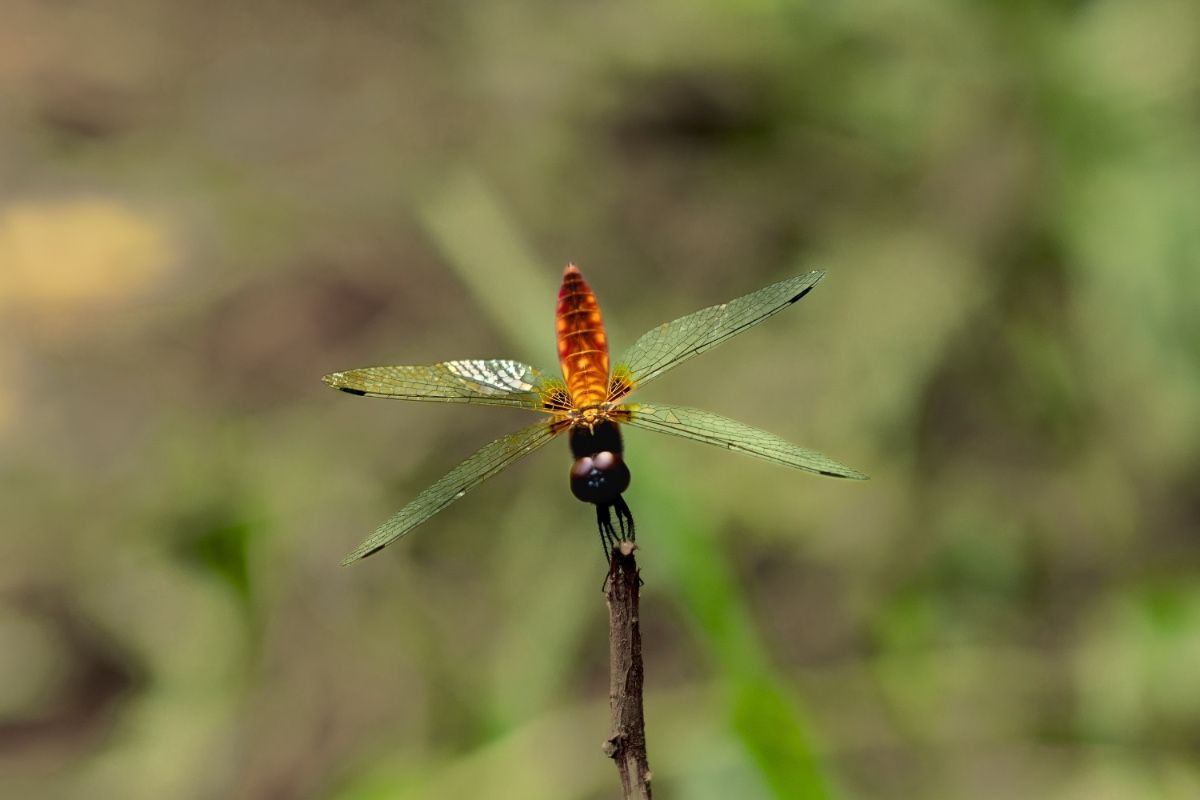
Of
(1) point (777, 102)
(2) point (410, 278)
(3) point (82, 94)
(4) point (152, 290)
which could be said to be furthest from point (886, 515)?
(3) point (82, 94)

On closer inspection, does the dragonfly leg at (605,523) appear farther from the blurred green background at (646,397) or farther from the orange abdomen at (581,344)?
the blurred green background at (646,397)

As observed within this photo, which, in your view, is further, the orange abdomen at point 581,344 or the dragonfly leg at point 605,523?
the orange abdomen at point 581,344

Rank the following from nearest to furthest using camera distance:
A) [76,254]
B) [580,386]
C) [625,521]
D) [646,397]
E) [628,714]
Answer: [628,714], [625,521], [580,386], [646,397], [76,254]

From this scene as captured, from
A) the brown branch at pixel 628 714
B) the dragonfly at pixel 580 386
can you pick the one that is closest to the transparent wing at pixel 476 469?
the dragonfly at pixel 580 386

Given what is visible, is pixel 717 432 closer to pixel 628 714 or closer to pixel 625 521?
pixel 625 521

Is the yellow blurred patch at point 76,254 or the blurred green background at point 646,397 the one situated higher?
the yellow blurred patch at point 76,254

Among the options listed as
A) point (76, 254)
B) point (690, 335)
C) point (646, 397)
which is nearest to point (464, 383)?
point (690, 335)

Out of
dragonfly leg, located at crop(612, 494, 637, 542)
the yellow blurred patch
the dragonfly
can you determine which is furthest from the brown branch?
the yellow blurred patch
